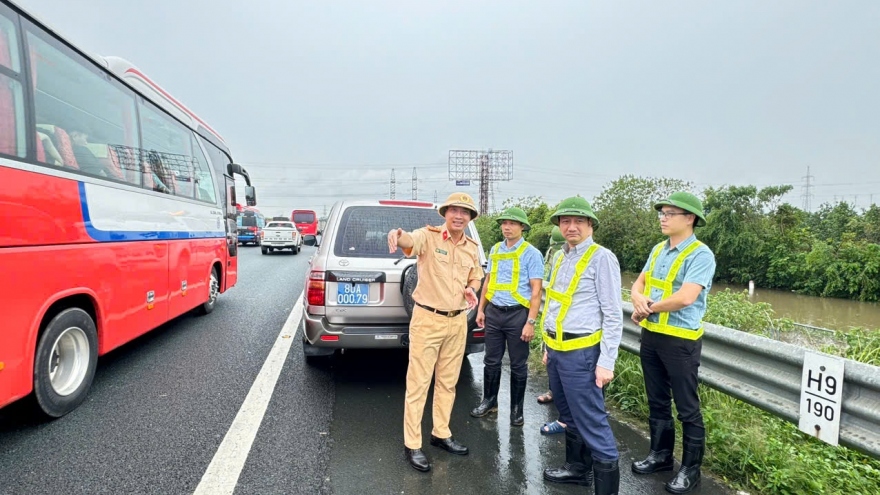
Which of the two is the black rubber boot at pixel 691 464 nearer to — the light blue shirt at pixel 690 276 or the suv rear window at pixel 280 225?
the light blue shirt at pixel 690 276

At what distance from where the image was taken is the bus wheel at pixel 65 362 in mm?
3496

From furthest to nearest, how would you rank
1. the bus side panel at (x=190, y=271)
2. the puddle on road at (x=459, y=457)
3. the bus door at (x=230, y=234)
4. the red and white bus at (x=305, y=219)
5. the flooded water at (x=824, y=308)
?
1. the red and white bus at (x=305, y=219)
2. the flooded water at (x=824, y=308)
3. the bus door at (x=230, y=234)
4. the bus side panel at (x=190, y=271)
5. the puddle on road at (x=459, y=457)

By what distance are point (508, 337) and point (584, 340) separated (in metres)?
1.21

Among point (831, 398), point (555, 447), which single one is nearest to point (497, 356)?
point (555, 447)

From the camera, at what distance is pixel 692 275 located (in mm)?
2855

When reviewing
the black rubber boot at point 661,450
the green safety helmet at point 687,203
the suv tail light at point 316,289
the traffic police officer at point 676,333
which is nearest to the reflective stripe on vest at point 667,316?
the traffic police officer at point 676,333

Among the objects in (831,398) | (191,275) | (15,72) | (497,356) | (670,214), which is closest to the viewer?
(831,398)

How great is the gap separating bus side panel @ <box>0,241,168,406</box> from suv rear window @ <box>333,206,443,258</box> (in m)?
2.06

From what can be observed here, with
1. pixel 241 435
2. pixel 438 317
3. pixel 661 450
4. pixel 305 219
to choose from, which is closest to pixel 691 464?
pixel 661 450

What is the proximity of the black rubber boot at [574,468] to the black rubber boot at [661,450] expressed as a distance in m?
0.36

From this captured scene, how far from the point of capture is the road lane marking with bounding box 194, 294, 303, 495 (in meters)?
2.79

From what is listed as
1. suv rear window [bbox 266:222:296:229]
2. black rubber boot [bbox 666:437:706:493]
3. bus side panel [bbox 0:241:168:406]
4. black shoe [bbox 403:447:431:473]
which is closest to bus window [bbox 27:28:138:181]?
bus side panel [bbox 0:241:168:406]

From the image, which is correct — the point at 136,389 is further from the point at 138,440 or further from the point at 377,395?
the point at 377,395

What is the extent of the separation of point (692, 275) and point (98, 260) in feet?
15.4
